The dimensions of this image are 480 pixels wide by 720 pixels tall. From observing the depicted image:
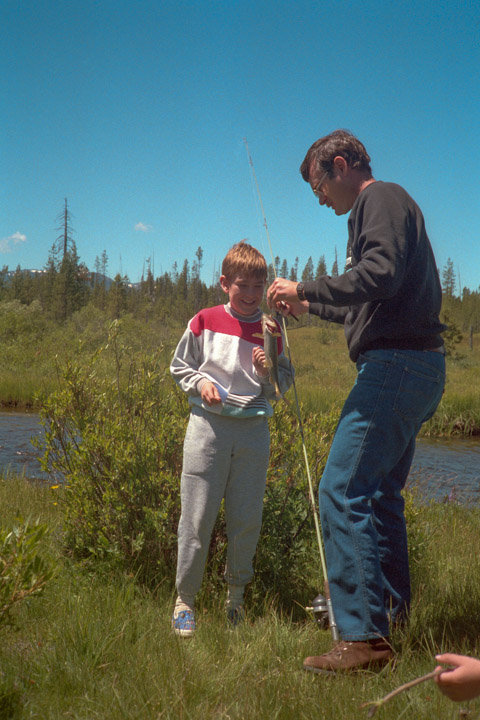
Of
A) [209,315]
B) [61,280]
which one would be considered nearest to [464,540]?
[209,315]

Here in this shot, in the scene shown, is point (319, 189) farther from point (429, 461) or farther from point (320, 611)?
point (429, 461)

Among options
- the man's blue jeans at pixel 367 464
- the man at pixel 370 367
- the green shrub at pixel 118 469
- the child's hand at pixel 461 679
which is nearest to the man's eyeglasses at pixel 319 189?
the man at pixel 370 367

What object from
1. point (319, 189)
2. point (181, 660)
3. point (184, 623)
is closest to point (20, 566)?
point (181, 660)

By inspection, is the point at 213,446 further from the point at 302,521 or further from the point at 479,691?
the point at 479,691

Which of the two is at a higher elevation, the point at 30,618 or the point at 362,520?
the point at 362,520

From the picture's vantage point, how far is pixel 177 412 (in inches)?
185

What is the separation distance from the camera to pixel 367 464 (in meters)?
2.75

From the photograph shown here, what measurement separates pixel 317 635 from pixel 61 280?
215ft

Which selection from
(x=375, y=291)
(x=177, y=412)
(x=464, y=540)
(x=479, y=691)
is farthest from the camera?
(x=464, y=540)

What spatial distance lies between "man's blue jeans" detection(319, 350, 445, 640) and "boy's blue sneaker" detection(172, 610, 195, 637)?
0.78 m

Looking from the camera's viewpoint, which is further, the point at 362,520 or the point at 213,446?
the point at 213,446

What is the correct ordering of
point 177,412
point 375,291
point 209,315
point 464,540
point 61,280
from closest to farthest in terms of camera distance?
point 375,291
point 209,315
point 177,412
point 464,540
point 61,280

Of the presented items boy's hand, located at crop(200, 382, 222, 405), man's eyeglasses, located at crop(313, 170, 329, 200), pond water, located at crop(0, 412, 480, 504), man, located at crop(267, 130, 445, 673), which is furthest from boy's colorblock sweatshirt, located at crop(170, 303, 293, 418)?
pond water, located at crop(0, 412, 480, 504)

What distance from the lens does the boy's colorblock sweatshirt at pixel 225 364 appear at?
324 cm
